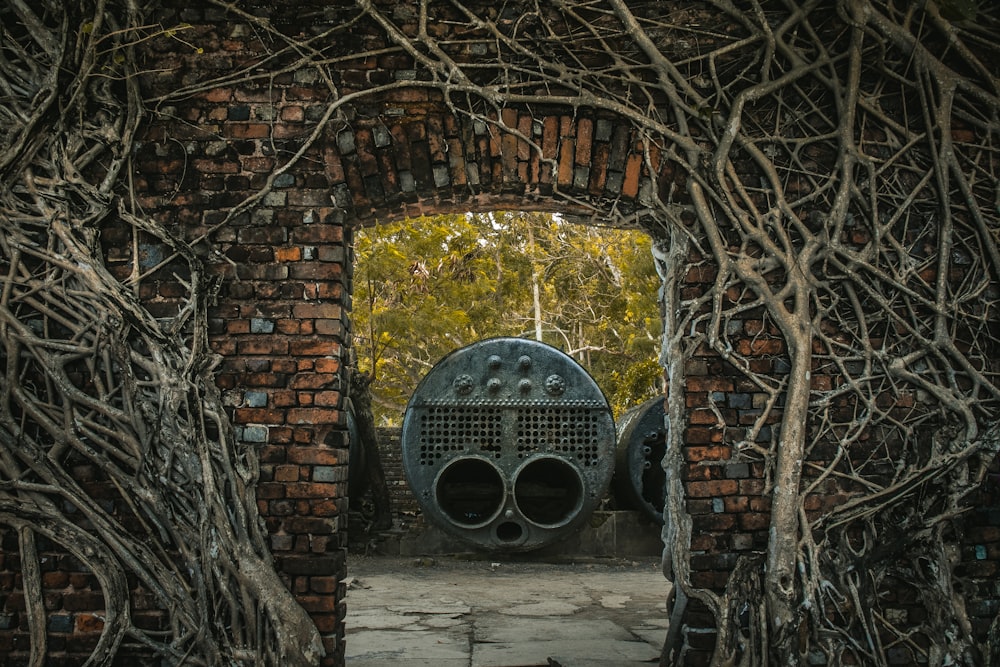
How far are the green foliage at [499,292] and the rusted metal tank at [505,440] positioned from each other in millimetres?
5481

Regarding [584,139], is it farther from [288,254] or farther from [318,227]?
[288,254]

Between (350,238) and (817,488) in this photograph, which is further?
(350,238)

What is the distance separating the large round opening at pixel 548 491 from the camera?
6227mm

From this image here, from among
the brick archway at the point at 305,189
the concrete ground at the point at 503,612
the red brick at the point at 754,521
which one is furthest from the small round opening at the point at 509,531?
the red brick at the point at 754,521

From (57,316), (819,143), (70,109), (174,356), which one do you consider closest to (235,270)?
(174,356)

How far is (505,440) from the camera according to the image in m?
6.04

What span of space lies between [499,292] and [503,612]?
10115mm

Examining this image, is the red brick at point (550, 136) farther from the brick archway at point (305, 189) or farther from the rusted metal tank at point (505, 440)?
the rusted metal tank at point (505, 440)

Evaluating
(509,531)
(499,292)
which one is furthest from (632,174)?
(499,292)

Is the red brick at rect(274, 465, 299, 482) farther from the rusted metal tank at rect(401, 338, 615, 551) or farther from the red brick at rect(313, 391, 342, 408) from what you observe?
the rusted metal tank at rect(401, 338, 615, 551)

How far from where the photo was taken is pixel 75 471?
3.21 meters

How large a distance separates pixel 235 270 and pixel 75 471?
1075 millimetres

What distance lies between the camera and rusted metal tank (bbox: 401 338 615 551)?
19.5 feet

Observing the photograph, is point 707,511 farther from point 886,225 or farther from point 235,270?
point 235,270
